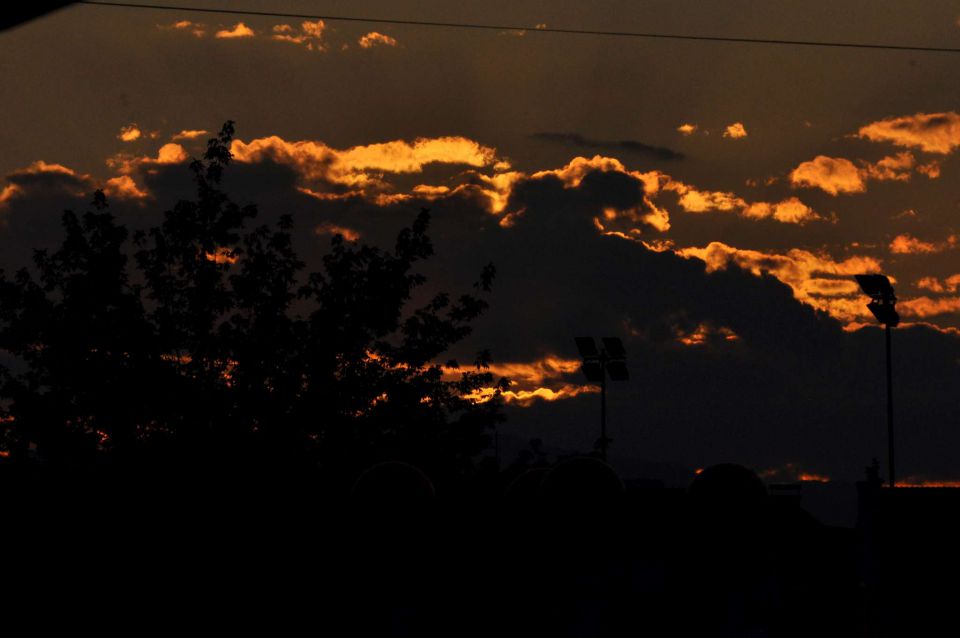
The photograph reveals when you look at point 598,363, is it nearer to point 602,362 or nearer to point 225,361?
point 602,362

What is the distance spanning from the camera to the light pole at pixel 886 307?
4119 centimetres

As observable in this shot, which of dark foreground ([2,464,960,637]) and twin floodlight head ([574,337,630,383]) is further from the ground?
twin floodlight head ([574,337,630,383])

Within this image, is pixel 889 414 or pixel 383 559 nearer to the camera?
pixel 383 559

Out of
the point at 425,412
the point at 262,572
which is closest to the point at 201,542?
the point at 262,572

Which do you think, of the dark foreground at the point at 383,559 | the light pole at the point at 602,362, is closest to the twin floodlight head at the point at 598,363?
the light pole at the point at 602,362

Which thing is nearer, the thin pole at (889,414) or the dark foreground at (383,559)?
the dark foreground at (383,559)

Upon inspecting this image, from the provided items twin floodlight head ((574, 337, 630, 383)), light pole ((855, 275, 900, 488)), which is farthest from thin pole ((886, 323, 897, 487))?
twin floodlight head ((574, 337, 630, 383))

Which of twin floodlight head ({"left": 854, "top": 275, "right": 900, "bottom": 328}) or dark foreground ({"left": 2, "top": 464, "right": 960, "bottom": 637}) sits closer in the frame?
dark foreground ({"left": 2, "top": 464, "right": 960, "bottom": 637})

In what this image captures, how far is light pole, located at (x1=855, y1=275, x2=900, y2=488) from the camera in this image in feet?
135

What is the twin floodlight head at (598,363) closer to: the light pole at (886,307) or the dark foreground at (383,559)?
the light pole at (886,307)

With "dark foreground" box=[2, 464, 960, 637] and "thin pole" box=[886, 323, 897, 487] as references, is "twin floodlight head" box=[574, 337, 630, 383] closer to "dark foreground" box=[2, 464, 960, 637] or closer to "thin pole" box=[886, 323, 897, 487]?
"thin pole" box=[886, 323, 897, 487]

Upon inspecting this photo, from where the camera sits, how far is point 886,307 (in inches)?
1642

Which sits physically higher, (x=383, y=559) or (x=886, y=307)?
(x=886, y=307)

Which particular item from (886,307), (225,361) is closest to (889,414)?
(886,307)
